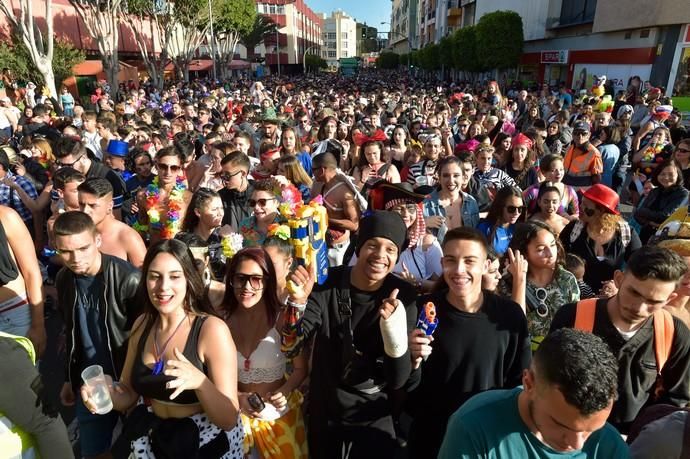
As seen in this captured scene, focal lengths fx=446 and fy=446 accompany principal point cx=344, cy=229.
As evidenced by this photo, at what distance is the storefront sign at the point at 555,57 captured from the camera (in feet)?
94.3

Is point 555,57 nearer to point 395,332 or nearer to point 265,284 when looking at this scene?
point 265,284

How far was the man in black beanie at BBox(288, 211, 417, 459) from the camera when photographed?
2.37 meters

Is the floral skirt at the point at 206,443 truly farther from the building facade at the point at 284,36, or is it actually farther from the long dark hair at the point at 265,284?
the building facade at the point at 284,36

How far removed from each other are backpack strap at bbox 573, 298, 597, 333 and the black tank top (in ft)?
11.2

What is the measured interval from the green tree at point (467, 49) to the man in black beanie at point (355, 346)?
32739 millimetres

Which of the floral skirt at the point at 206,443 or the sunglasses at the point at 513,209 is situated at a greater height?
the sunglasses at the point at 513,209

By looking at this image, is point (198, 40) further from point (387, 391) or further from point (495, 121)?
point (387, 391)

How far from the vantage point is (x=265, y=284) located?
2.74 metres

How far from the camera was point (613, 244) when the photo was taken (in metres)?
3.62

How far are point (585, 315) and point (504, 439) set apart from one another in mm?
1076

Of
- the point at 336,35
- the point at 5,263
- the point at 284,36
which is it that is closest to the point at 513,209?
the point at 5,263

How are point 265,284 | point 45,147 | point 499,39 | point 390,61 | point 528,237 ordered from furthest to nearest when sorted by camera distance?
point 390,61 < point 499,39 < point 45,147 < point 528,237 < point 265,284

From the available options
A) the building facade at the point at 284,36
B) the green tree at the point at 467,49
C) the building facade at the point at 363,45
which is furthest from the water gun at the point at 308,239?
the building facade at the point at 363,45

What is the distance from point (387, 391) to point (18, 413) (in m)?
1.68
